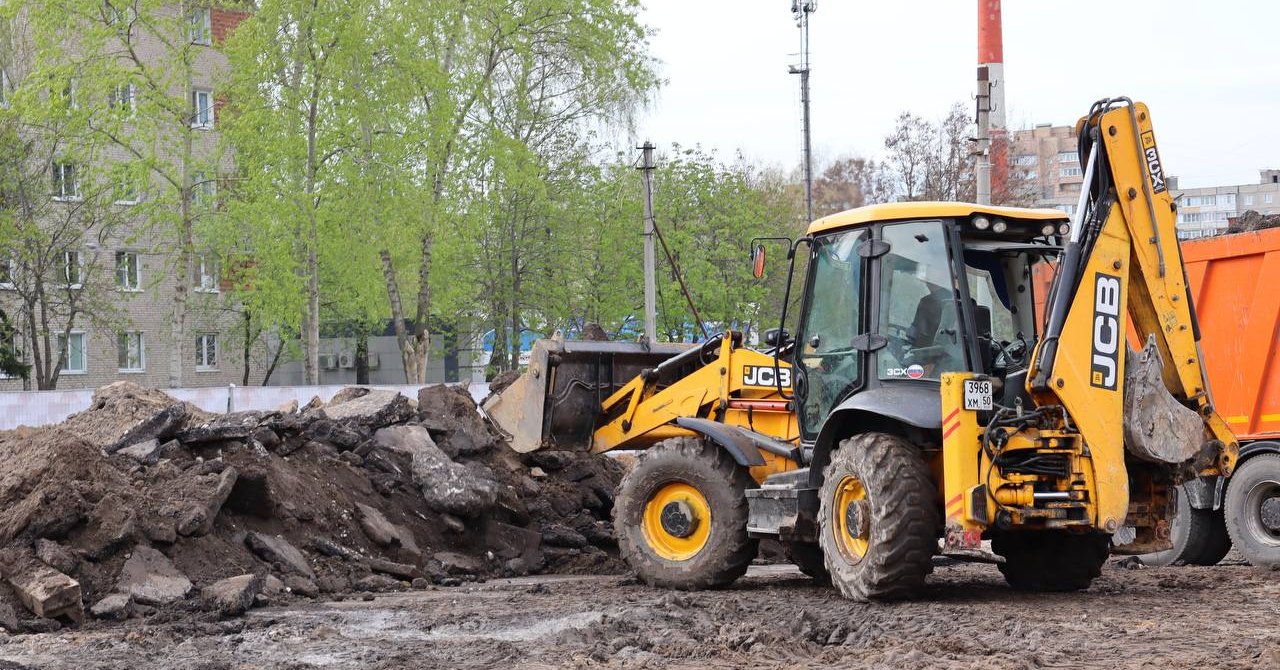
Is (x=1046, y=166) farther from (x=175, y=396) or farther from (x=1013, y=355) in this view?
(x=1013, y=355)

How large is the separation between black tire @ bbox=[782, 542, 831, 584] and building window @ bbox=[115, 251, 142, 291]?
89.8 feet

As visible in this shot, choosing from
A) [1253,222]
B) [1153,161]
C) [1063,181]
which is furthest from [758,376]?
[1063,181]

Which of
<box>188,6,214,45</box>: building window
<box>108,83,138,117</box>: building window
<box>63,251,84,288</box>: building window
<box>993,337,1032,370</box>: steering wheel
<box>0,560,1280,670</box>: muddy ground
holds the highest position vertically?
<box>188,6,214,45</box>: building window

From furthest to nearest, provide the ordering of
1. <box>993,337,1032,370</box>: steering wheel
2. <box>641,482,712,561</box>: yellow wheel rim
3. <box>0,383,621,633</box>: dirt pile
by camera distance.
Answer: <box>641,482,712,561</box>: yellow wheel rim → <box>0,383,621,633</box>: dirt pile → <box>993,337,1032,370</box>: steering wheel

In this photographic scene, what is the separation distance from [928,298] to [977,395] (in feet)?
2.72

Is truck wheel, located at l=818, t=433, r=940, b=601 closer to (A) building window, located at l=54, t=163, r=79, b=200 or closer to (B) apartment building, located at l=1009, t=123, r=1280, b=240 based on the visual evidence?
(B) apartment building, located at l=1009, t=123, r=1280, b=240

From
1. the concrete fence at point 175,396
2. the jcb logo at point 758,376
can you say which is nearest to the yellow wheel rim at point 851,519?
the jcb logo at point 758,376

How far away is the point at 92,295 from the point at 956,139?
21.0 m

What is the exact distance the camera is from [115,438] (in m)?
12.1

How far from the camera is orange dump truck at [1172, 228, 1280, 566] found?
10266 millimetres

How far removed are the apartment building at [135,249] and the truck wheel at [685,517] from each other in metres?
19.2

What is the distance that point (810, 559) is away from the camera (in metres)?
9.89

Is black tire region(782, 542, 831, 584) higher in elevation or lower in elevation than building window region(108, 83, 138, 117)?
lower

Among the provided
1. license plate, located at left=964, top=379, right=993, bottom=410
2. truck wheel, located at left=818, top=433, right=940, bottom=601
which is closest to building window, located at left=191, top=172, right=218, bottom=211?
truck wheel, located at left=818, top=433, right=940, bottom=601
